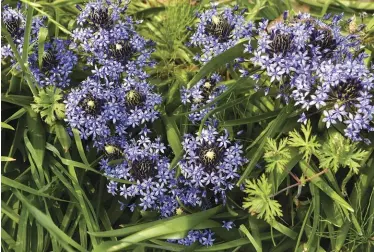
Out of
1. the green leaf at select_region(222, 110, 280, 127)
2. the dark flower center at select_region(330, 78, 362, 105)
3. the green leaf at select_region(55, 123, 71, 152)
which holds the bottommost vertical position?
the green leaf at select_region(55, 123, 71, 152)

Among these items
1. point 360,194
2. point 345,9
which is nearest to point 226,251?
point 360,194

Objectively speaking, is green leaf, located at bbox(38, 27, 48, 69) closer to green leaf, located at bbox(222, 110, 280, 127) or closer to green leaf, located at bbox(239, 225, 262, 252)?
green leaf, located at bbox(222, 110, 280, 127)

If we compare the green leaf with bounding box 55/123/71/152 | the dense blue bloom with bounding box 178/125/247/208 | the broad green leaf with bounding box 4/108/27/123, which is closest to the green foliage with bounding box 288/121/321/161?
the dense blue bloom with bounding box 178/125/247/208

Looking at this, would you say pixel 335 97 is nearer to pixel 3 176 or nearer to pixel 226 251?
pixel 226 251

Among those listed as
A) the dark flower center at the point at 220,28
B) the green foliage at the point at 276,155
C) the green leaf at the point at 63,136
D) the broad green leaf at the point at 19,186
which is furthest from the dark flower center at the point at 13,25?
the green foliage at the point at 276,155

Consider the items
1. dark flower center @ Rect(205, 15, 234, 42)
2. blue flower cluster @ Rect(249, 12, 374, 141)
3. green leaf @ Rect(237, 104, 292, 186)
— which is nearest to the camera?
blue flower cluster @ Rect(249, 12, 374, 141)

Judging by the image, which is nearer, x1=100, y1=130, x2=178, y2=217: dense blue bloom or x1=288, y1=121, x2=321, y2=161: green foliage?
x1=288, y1=121, x2=321, y2=161: green foliage

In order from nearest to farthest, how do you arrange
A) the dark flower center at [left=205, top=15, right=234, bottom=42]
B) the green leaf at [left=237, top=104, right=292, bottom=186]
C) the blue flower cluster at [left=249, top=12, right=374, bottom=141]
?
the blue flower cluster at [left=249, top=12, right=374, bottom=141] < the green leaf at [left=237, top=104, right=292, bottom=186] < the dark flower center at [left=205, top=15, right=234, bottom=42]
